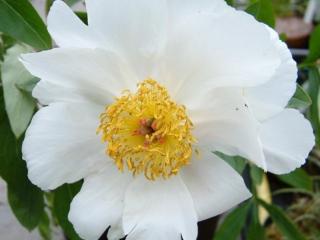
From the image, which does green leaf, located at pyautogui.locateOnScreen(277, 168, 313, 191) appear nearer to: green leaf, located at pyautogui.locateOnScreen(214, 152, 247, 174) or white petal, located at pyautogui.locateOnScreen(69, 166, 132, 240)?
green leaf, located at pyautogui.locateOnScreen(214, 152, 247, 174)

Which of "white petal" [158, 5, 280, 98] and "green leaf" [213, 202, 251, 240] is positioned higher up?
"white petal" [158, 5, 280, 98]

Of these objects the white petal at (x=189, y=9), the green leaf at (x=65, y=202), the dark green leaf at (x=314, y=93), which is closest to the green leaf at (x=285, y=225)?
the dark green leaf at (x=314, y=93)

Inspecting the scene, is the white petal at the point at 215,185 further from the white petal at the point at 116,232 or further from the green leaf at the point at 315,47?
the green leaf at the point at 315,47

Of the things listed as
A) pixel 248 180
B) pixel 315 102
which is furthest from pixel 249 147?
pixel 248 180

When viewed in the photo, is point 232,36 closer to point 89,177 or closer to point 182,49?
point 182,49

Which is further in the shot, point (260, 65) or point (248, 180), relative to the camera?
point (248, 180)

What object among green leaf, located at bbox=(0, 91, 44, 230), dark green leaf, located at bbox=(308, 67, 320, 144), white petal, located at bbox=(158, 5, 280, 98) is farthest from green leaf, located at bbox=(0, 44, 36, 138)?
dark green leaf, located at bbox=(308, 67, 320, 144)

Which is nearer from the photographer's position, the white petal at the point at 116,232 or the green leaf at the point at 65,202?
the white petal at the point at 116,232
